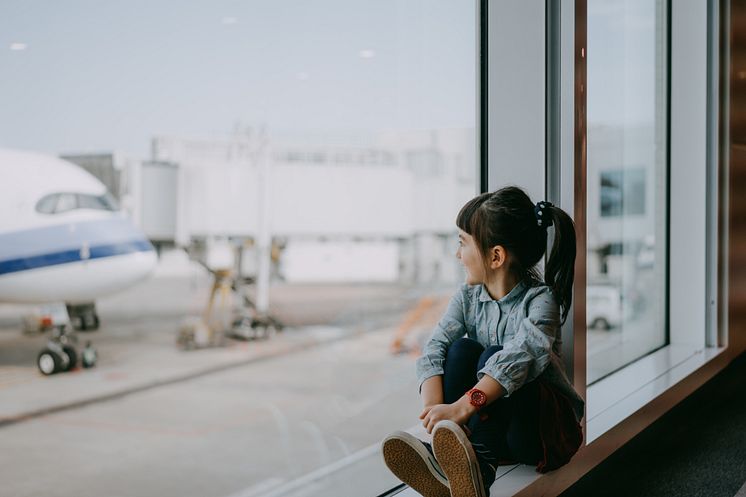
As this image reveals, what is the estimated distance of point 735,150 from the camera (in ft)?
9.86

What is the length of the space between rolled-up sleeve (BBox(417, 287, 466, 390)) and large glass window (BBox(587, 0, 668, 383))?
164 centimetres

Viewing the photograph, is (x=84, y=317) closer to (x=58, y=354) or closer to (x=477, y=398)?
(x=58, y=354)

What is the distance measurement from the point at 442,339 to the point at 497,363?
146 millimetres

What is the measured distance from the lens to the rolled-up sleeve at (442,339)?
113 centimetres

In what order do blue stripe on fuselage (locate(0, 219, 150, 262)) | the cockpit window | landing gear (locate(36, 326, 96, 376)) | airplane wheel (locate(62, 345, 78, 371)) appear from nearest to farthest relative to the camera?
blue stripe on fuselage (locate(0, 219, 150, 262))
the cockpit window
landing gear (locate(36, 326, 96, 376))
airplane wheel (locate(62, 345, 78, 371))

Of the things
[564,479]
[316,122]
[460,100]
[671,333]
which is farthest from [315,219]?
[564,479]

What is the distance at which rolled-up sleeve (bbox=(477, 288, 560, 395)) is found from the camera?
1058 mm

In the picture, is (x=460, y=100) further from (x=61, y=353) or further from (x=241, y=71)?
(x=241, y=71)

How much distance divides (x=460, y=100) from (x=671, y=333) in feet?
5.44

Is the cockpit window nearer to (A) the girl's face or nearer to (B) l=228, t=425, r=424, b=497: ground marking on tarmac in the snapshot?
(B) l=228, t=425, r=424, b=497: ground marking on tarmac

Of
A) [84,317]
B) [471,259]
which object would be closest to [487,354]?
[471,259]

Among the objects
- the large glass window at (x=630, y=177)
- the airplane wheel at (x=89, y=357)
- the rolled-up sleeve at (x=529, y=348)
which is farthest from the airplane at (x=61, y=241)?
the rolled-up sleeve at (x=529, y=348)

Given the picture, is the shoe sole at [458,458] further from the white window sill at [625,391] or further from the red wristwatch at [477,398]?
the white window sill at [625,391]

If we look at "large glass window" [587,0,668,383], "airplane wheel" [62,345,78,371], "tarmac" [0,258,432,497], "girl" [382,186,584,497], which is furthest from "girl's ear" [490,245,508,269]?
"airplane wheel" [62,345,78,371]
